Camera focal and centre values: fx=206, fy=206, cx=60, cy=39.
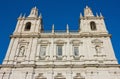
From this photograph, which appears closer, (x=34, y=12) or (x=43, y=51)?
(x=43, y=51)

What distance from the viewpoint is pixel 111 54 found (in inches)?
984

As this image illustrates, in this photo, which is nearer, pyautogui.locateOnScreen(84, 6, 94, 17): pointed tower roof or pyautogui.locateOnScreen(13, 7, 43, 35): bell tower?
pyautogui.locateOnScreen(13, 7, 43, 35): bell tower

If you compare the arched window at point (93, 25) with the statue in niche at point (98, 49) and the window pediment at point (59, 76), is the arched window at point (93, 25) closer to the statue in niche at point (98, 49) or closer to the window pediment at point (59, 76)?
the statue in niche at point (98, 49)

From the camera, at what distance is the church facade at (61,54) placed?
23.0 meters

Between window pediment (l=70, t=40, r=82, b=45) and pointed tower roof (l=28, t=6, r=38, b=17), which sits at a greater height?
pointed tower roof (l=28, t=6, r=38, b=17)

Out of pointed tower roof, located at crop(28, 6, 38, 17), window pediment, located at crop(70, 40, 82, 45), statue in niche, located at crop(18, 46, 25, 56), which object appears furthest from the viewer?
pointed tower roof, located at crop(28, 6, 38, 17)

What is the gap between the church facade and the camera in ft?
75.3

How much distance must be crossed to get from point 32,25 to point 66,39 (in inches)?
236

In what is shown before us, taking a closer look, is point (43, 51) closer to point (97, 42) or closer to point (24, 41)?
point (24, 41)

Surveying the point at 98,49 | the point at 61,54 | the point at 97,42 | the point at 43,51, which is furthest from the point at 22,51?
the point at 97,42

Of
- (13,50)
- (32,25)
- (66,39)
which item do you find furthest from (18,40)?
(66,39)

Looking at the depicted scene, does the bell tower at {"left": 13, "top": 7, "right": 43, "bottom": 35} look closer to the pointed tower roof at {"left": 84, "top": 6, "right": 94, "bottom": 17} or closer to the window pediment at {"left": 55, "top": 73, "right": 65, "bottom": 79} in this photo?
the pointed tower roof at {"left": 84, "top": 6, "right": 94, "bottom": 17}

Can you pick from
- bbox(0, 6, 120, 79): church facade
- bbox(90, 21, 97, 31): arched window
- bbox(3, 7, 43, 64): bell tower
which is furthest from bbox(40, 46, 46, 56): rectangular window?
bbox(90, 21, 97, 31): arched window

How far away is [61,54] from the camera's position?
25.8 m
